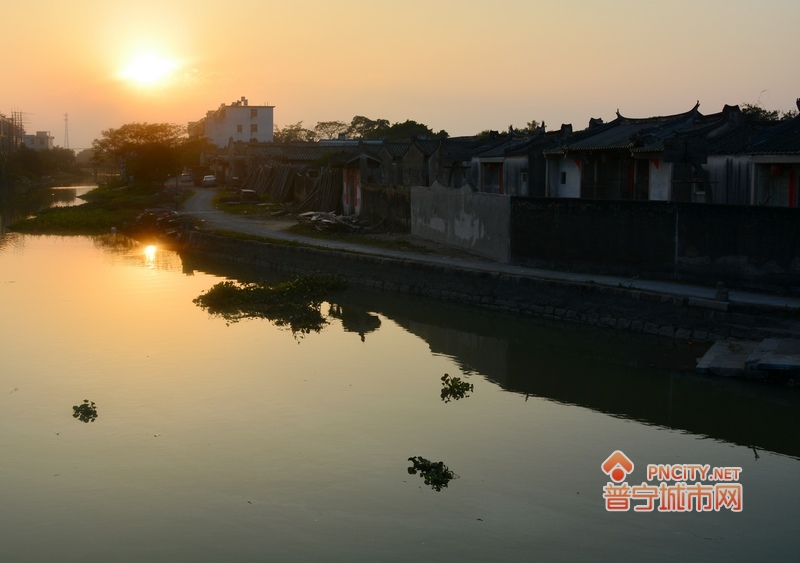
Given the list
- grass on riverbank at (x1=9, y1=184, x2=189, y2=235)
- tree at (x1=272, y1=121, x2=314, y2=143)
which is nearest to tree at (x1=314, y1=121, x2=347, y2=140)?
tree at (x1=272, y1=121, x2=314, y2=143)

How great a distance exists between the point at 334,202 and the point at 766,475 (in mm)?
28354

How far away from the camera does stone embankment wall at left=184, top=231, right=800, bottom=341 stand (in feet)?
51.9

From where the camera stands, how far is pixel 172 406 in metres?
13.0

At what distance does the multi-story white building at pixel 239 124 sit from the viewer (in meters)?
101

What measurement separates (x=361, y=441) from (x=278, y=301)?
423 inches

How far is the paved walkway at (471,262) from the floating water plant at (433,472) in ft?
26.0

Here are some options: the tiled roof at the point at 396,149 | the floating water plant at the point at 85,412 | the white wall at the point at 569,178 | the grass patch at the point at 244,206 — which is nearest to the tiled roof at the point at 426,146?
the tiled roof at the point at 396,149

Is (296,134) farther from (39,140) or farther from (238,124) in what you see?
(39,140)

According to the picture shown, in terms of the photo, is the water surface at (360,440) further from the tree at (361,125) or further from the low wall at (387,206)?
the tree at (361,125)

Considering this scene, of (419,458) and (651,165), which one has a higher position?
(651,165)

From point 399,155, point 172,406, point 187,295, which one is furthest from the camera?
point 399,155

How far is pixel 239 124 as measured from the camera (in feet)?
331

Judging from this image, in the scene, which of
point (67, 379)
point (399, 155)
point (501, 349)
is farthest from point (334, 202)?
point (67, 379)

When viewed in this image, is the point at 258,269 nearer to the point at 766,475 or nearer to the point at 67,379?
the point at 67,379
